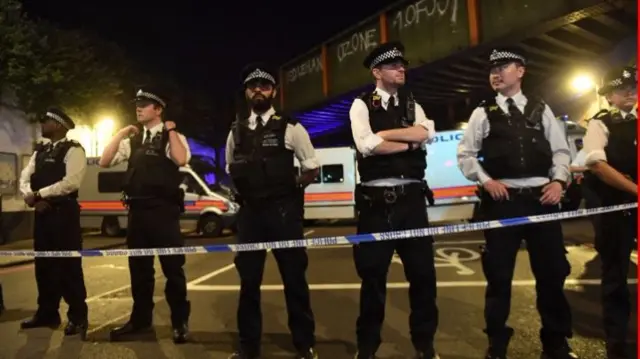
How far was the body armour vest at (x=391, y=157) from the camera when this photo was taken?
3.51 m

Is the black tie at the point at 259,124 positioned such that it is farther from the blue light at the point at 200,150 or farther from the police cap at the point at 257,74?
the blue light at the point at 200,150

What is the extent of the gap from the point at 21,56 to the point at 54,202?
1141 centimetres

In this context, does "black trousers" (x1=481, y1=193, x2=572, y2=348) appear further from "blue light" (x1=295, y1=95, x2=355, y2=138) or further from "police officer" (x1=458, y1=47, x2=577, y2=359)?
"blue light" (x1=295, y1=95, x2=355, y2=138)

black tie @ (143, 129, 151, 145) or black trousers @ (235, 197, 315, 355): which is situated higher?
black tie @ (143, 129, 151, 145)

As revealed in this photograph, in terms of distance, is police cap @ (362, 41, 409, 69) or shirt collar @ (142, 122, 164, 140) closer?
police cap @ (362, 41, 409, 69)

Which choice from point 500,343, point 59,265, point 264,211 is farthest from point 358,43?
point 500,343

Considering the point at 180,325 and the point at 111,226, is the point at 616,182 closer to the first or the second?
the point at 180,325

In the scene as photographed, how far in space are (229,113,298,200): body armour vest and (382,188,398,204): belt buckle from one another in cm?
73

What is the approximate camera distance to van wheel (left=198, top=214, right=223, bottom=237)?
1484 centimetres

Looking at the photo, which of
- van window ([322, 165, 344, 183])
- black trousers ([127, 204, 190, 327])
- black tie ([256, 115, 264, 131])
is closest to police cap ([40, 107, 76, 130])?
black trousers ([127, 204, 190, 327])

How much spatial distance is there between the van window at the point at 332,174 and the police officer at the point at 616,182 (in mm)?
12697

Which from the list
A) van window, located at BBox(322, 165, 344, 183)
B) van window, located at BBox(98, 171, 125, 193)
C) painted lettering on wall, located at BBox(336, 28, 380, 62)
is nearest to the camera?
painted lettering on wall, located at BBox(336, 28, 380, 62)

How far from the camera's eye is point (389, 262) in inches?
139

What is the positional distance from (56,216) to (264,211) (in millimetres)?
2236
